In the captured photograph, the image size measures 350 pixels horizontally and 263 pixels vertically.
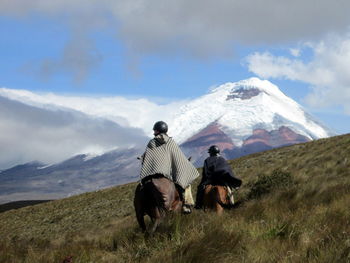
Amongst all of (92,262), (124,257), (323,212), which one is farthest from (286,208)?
(92,262)

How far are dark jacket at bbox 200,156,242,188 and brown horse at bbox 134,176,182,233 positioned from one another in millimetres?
4161

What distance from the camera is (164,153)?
29.1ft

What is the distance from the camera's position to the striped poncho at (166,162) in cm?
864

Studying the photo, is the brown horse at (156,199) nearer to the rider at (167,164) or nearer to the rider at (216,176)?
the rider at (167,164)

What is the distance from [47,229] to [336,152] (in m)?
21.2

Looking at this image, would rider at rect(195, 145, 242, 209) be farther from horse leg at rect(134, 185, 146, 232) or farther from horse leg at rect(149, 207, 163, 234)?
horse leg at rect(149, 207, 163, 234)

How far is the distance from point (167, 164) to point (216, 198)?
384 centimetres

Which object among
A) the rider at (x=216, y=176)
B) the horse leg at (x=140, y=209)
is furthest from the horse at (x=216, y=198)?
the horse leg at (x=140, y=209)

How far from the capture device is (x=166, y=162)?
8758 mm

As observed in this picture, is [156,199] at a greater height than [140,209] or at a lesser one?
greater

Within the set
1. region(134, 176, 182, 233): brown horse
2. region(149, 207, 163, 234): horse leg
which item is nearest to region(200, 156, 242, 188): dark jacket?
region(134, 176, 182, 233): brown horse

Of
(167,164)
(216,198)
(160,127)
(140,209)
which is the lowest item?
(216,198)

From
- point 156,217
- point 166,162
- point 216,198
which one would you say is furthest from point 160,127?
point 216,198

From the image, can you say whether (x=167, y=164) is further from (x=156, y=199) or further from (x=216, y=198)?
(x=216, y=198)
